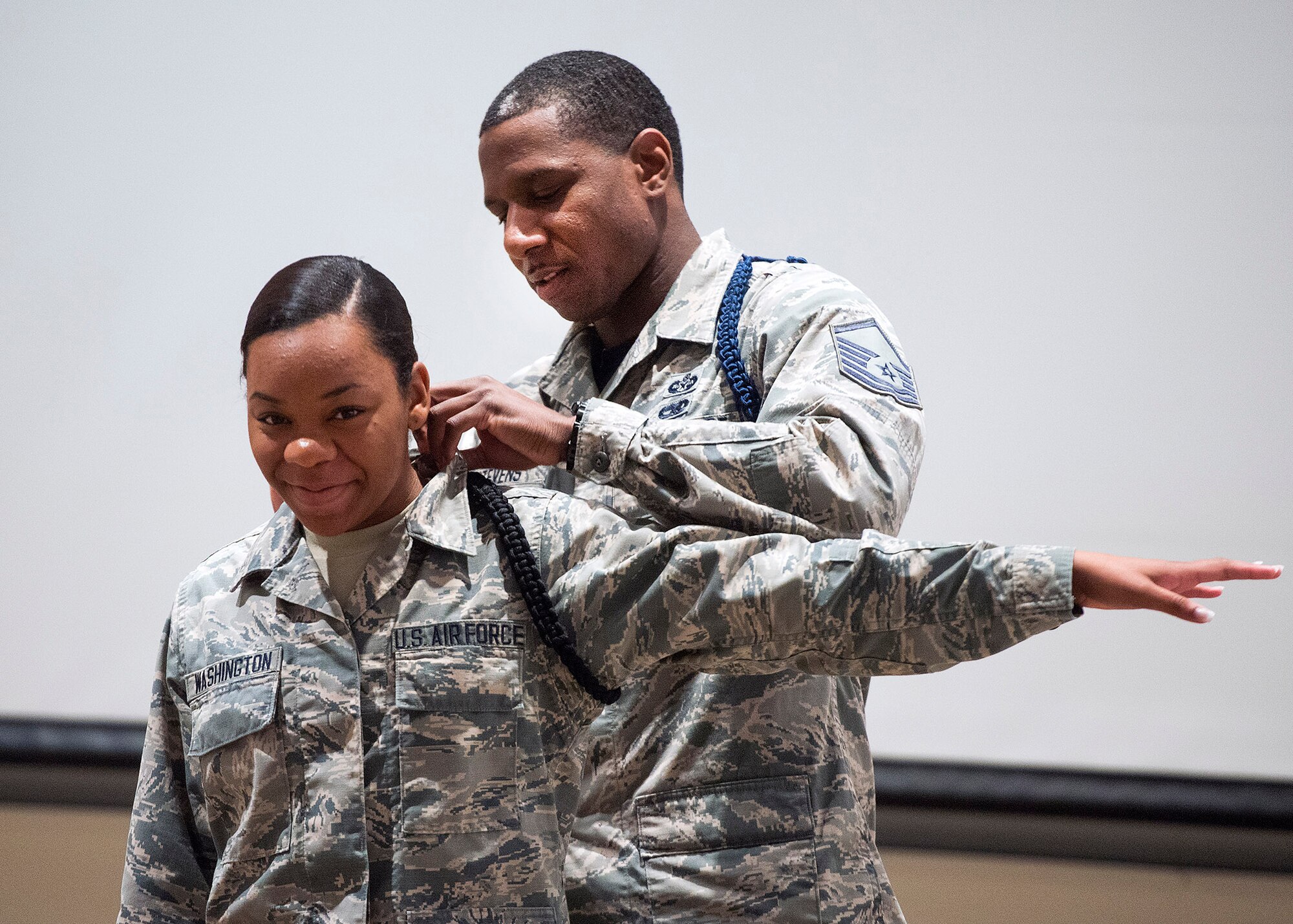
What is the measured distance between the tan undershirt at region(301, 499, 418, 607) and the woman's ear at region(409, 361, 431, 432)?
75 mm

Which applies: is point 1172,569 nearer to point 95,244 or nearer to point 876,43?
point 876,43

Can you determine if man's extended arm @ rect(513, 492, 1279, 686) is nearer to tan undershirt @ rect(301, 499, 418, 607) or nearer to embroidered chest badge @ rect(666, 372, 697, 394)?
tan undershirt @ rect(301, 499, 418, 607)

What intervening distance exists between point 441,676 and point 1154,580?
1.80 feet

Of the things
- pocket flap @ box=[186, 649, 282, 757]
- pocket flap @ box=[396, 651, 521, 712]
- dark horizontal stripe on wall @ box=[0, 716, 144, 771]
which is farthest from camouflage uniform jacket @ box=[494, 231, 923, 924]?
dark horizontal stripe on wall @ box=[0, 716, 144, 771]

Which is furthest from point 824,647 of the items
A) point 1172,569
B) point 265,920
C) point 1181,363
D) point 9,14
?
point 9,14

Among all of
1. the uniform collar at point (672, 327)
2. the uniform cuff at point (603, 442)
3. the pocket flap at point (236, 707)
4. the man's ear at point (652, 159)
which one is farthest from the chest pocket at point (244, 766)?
the man's ear at point (652, 159)

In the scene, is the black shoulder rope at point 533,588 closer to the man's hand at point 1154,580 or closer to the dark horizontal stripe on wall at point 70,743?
the man's hand at point 1154,580

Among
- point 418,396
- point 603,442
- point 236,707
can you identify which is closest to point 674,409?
point 603,442

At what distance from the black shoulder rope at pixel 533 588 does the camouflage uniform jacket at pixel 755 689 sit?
0.39ft

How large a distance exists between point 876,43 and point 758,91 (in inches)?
9.1

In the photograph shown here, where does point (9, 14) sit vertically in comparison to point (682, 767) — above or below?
above

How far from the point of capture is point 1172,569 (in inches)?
33.6

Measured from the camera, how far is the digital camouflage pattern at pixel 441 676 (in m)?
0.95

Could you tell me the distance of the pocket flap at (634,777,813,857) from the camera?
1.20 m
